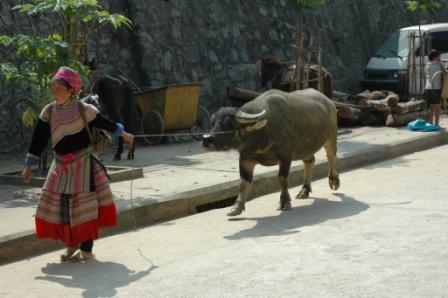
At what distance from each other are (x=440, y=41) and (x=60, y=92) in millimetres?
17639

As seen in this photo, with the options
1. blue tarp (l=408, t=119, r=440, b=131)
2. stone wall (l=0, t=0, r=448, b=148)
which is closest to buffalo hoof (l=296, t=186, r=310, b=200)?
→ stone wall (l=0, t=0, r=448, b=148)

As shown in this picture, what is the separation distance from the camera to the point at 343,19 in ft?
80.1

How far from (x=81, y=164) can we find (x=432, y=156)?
8.34 m

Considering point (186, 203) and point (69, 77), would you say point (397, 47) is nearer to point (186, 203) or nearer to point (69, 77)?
point (186, 203)

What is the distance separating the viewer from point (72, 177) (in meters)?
6.84

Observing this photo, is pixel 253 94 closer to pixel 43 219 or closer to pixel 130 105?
pixel 130 105

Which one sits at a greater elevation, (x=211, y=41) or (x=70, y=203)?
(x=211, y=41)

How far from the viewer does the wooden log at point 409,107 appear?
701 inches

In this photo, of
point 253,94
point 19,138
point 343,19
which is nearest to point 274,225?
point 19,138

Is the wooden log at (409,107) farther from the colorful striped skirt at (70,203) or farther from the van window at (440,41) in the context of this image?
the colorful striped skirt at (70,203)

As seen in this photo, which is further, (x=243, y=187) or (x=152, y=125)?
(x=152, y=125)

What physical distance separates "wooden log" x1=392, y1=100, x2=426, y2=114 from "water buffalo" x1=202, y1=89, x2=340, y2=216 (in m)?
8.15

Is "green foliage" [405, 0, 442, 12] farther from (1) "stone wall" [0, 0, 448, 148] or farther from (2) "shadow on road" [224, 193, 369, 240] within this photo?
(2) "shadow on road" [224, 193, 369, 240]

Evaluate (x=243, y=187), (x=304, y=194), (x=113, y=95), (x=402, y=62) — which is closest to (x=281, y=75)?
(x=402, y=62)
